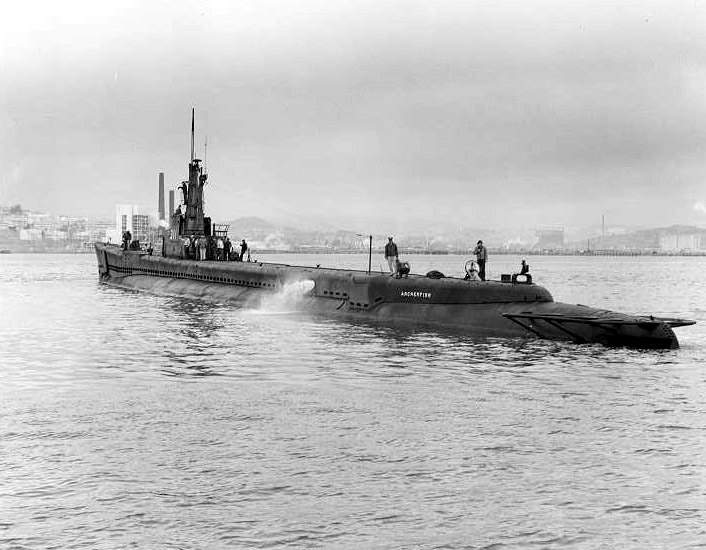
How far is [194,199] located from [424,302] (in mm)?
20683

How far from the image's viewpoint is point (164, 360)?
19062mm

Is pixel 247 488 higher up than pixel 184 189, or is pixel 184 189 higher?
pixel 184 189

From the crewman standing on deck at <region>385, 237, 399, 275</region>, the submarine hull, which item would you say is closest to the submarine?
the submarine hull

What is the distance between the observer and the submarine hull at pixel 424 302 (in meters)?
21.9

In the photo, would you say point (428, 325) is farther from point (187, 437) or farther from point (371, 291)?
point (187, 437)

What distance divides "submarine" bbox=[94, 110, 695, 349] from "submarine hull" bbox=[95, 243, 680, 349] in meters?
0.03

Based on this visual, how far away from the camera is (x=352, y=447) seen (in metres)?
10.6

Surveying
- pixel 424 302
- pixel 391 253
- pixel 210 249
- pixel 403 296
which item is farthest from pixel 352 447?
pixel 210 249

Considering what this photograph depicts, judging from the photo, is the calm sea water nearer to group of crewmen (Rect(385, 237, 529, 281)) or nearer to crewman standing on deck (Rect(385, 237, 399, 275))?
group of crewmen (Rect(385, 237, 529, 281))

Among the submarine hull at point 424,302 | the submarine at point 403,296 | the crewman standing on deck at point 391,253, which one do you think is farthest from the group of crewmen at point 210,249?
the crewman standing on deck at point 391,253

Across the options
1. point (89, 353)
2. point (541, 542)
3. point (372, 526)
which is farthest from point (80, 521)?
point (89, 353)

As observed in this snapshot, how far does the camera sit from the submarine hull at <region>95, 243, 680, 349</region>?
2189 centimetres

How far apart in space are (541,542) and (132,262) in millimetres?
44423

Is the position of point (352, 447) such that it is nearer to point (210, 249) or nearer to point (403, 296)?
point (403, 296)
